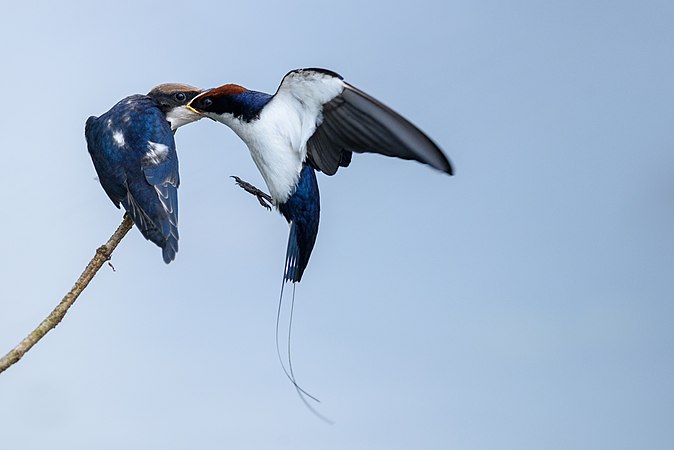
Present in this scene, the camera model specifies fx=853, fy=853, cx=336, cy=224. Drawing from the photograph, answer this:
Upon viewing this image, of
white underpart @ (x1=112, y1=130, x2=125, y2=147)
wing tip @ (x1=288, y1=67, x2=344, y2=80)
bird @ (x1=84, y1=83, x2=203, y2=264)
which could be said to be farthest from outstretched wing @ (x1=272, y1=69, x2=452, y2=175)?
white underpart @ (x1=112, y1=130, x2=125, y2=147)

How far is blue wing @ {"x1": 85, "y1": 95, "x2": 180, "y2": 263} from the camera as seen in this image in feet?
7.58

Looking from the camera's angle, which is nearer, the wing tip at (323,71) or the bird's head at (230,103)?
the wing tip at (323,71)

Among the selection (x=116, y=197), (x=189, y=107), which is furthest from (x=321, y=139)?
(x=116, y=197)

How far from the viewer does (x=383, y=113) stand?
2061 mm

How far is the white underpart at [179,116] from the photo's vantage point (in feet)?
8.46

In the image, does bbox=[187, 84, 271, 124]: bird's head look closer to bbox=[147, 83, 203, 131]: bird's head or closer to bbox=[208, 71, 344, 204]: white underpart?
bbox=[208, 71, 344, 204]: white underpart

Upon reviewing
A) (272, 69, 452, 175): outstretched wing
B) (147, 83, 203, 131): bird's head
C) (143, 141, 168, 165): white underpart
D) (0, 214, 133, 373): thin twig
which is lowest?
(0, 214, 133, 373): thin twig

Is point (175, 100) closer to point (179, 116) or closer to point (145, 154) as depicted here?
point (179, 116)

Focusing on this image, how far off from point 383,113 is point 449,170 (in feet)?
0.95

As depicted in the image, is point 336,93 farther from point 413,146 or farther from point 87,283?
point 87,283

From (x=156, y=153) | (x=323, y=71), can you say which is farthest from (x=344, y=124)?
(x=156, y=153)

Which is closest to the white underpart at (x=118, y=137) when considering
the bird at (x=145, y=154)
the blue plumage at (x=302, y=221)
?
the bird at (x=145, y=154)

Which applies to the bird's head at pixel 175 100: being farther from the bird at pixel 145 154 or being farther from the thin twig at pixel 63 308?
the thin twig at pixel 63 308

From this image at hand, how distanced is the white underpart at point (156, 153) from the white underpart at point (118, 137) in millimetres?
99
